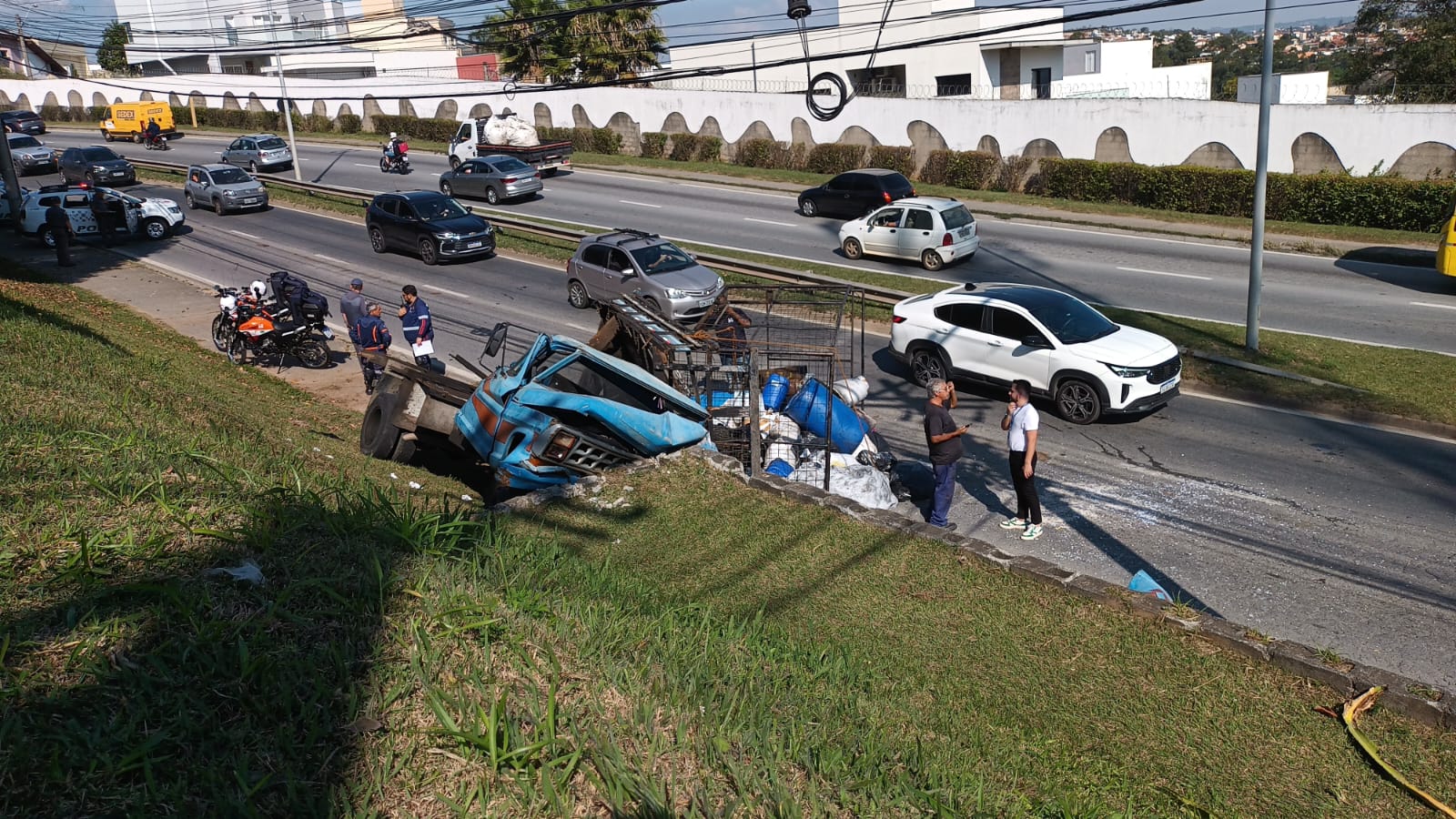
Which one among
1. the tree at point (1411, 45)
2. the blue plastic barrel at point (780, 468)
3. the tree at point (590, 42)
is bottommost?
the blue plastic barrel at point (780, 468)

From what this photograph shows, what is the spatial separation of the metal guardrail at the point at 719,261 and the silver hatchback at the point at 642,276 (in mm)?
1745

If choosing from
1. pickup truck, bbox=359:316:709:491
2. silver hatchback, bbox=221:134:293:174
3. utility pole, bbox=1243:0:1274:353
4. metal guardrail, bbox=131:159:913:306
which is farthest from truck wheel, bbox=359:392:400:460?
silver hatchback, bbox=221:134:293:174

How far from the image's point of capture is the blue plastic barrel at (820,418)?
12.6m

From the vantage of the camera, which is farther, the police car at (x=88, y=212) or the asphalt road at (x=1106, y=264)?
the police car at (x=88, y=212)

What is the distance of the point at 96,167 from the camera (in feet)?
127

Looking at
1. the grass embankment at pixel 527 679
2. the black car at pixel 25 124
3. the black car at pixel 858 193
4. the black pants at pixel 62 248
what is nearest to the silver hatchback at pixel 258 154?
the black pants at pixel 62 248

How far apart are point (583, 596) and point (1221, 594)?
253 inches

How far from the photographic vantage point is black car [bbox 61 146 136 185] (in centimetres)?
3878

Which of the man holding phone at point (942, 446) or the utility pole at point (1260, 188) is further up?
the utility pole at point (1260, 188)

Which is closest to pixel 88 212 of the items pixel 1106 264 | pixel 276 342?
Answer: pixel 276 342

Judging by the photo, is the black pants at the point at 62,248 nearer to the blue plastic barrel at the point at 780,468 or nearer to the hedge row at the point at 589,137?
the blue plastic barrel at the point at 780,468

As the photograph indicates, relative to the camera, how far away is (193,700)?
14.8 feet

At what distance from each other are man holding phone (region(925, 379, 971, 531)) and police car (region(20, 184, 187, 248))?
84.6 feet

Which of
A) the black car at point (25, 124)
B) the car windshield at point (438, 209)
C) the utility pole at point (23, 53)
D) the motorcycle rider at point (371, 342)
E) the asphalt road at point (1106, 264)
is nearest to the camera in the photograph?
the motorcycle rider at point (371, 342)
